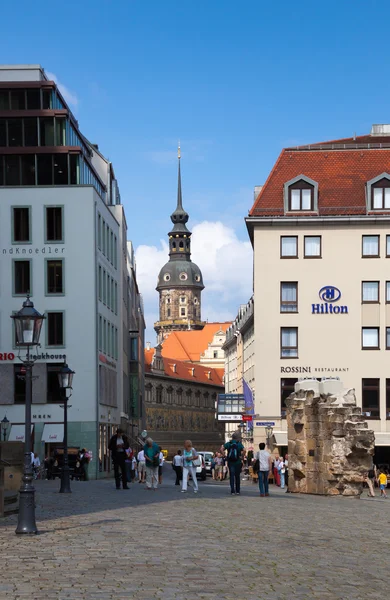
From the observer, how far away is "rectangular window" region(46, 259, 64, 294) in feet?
220

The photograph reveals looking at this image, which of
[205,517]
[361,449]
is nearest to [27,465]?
[205,517]

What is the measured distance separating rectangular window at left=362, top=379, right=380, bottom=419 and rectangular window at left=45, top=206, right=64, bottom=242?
1892cm

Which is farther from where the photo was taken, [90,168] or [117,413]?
[117,413]

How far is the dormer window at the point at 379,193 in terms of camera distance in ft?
225

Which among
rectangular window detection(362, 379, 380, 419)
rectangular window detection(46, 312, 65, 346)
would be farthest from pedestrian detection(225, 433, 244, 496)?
rectangular window detection(46, 312, 65, 346)

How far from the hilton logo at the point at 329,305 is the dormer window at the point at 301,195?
4696 millimetres

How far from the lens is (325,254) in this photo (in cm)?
6812

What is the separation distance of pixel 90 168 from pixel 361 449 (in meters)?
38.2

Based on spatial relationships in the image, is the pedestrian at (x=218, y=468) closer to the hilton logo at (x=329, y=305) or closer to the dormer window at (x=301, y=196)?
the hilton logo at (x=329, y=305)

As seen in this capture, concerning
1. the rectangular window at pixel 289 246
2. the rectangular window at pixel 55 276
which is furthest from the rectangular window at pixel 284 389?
the rectangular window at pixel 55 276

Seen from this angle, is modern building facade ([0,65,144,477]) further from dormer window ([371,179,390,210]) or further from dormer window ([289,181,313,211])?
dormer window ([371,179,390,210])

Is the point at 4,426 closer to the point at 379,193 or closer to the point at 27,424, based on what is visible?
the point at 379,193

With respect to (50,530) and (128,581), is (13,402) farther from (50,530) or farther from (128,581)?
(128,581)

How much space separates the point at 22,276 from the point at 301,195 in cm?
1661
